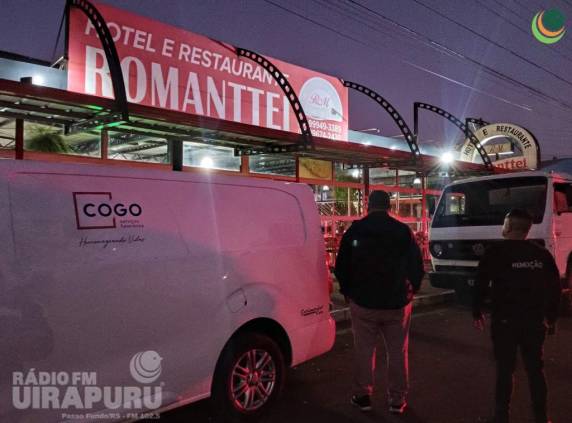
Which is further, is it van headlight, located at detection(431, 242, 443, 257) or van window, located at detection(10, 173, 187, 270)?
van headlight, located at detection(431, 242, 443, 257)

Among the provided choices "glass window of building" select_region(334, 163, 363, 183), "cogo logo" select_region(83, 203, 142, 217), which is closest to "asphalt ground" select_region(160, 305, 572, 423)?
"cogo logo" select_region(83, 203, 142, 217)

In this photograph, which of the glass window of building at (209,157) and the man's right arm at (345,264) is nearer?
the man's right arm at (345,264)

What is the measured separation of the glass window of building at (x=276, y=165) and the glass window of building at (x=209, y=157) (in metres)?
0.70

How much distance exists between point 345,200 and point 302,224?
877cm

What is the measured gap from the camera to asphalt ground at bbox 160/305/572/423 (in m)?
4.23

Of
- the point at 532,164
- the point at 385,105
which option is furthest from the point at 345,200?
the point at 532,164

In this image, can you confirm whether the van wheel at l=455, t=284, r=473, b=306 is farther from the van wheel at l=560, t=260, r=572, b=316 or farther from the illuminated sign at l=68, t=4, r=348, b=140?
the illuminated sign at l=68, t=4, r=348, b=140

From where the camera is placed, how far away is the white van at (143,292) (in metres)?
2.89

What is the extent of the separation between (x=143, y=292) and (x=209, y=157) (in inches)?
271

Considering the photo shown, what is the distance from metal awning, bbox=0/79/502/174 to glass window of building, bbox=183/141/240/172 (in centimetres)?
64

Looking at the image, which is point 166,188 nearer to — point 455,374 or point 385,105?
point 455,374

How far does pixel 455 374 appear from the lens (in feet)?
17.5

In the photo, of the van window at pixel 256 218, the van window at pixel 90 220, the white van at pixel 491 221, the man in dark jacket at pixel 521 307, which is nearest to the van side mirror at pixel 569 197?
the white van at pixel 491 221

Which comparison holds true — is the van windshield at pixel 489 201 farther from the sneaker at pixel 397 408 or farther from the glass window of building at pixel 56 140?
the glass window of building at pixel 56 140
